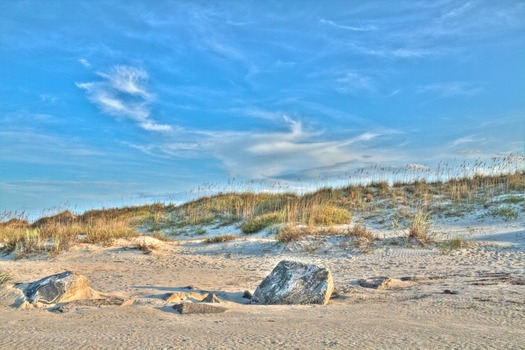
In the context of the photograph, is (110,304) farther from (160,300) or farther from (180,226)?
(180,226)

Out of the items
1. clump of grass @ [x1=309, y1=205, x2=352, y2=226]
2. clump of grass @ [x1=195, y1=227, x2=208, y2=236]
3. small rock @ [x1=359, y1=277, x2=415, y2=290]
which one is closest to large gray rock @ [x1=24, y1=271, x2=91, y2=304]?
small rock @ [x1=359, y1=277, x2=415, y2=290]

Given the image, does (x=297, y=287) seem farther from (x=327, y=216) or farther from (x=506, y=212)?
(x=506, y=212)

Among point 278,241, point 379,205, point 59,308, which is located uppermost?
point 379,205

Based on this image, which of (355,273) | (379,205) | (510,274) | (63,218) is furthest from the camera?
(63,218)

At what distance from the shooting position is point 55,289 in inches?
252

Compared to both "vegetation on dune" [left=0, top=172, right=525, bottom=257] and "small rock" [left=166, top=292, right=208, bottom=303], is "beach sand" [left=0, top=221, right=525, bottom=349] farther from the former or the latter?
"vegetation on dune" [left=0, top=172, right=525, bottom=257]

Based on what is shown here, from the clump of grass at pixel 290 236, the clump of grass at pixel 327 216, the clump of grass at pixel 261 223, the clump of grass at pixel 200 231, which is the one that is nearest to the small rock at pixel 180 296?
the clump of grass at pixel 290 236

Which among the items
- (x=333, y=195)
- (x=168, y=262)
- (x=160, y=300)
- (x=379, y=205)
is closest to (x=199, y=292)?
(x=160, y=300)

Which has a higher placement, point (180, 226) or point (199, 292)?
point (180, 226)

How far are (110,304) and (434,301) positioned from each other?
3958mm

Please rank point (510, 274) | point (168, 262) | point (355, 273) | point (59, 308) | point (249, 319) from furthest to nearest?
point (168, 262) → point (355, 273) → point (510, 274) → point (59, 308) → point (249, 319)

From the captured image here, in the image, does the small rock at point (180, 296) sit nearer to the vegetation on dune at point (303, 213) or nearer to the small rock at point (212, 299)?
the small rock at point (212, 299)

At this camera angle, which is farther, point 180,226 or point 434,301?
point 180,226

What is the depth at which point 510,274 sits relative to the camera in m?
8.20
